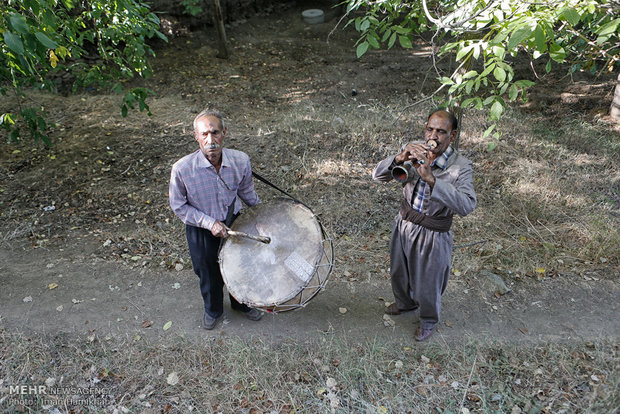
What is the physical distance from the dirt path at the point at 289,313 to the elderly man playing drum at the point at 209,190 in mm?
844

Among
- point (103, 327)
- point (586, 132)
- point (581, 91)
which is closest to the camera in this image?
point (103, 327)

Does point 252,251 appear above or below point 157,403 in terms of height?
above

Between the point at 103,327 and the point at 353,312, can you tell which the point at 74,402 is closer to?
the point at 103,327

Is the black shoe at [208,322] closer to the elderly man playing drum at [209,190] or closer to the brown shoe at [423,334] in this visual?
the elderly man playing drum at [209,190]

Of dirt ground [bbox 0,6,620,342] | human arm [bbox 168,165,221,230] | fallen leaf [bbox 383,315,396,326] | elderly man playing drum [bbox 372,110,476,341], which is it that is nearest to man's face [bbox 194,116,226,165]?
human arm [bbox 168,165,221,230]

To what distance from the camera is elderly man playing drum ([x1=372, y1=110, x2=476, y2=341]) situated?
2.84 metres

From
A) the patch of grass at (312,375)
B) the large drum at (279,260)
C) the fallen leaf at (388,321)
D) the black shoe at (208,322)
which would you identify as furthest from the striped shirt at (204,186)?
the fallen leaf at (388,321)

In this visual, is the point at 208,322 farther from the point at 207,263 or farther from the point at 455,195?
the point at 455,195

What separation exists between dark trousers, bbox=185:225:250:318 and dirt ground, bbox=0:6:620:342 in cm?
31

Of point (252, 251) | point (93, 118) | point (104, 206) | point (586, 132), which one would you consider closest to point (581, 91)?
point (586, 132)

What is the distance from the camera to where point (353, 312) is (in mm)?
4086

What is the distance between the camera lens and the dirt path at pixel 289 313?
3.83 m

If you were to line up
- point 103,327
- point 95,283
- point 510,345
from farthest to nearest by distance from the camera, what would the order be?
point 95,283 < point 103,327 < point 510,345

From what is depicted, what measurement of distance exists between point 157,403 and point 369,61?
9.54 metres
